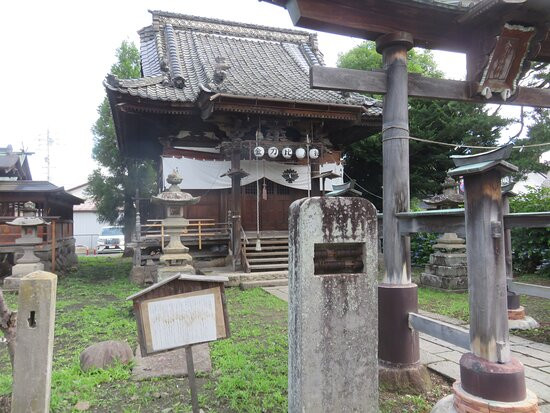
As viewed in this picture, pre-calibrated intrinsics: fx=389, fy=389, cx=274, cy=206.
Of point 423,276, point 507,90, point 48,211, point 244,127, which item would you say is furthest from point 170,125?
point 507,90

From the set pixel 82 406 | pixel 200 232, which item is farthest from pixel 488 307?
pixel 200 232

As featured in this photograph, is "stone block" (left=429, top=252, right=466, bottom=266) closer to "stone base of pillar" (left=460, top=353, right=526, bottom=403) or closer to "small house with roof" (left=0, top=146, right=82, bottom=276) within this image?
"stone base of pillar" (left=460, top=353, right=526, bottom=403)

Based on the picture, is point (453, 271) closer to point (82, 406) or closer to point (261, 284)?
point (261, 284)

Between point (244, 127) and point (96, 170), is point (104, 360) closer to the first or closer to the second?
point (244, 127)

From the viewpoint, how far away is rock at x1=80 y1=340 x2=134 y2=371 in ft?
14.1

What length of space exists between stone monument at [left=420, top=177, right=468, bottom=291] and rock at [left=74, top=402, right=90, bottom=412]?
26.5 ft

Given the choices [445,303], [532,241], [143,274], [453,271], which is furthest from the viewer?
[143,274]

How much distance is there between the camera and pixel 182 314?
314cm

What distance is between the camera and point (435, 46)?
459 centimetres

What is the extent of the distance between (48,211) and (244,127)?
315 inches

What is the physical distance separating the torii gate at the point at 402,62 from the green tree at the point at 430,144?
1088 centimetres

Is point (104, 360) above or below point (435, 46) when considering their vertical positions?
below

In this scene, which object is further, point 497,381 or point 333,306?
point 333,306

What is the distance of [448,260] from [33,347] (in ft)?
28.6
